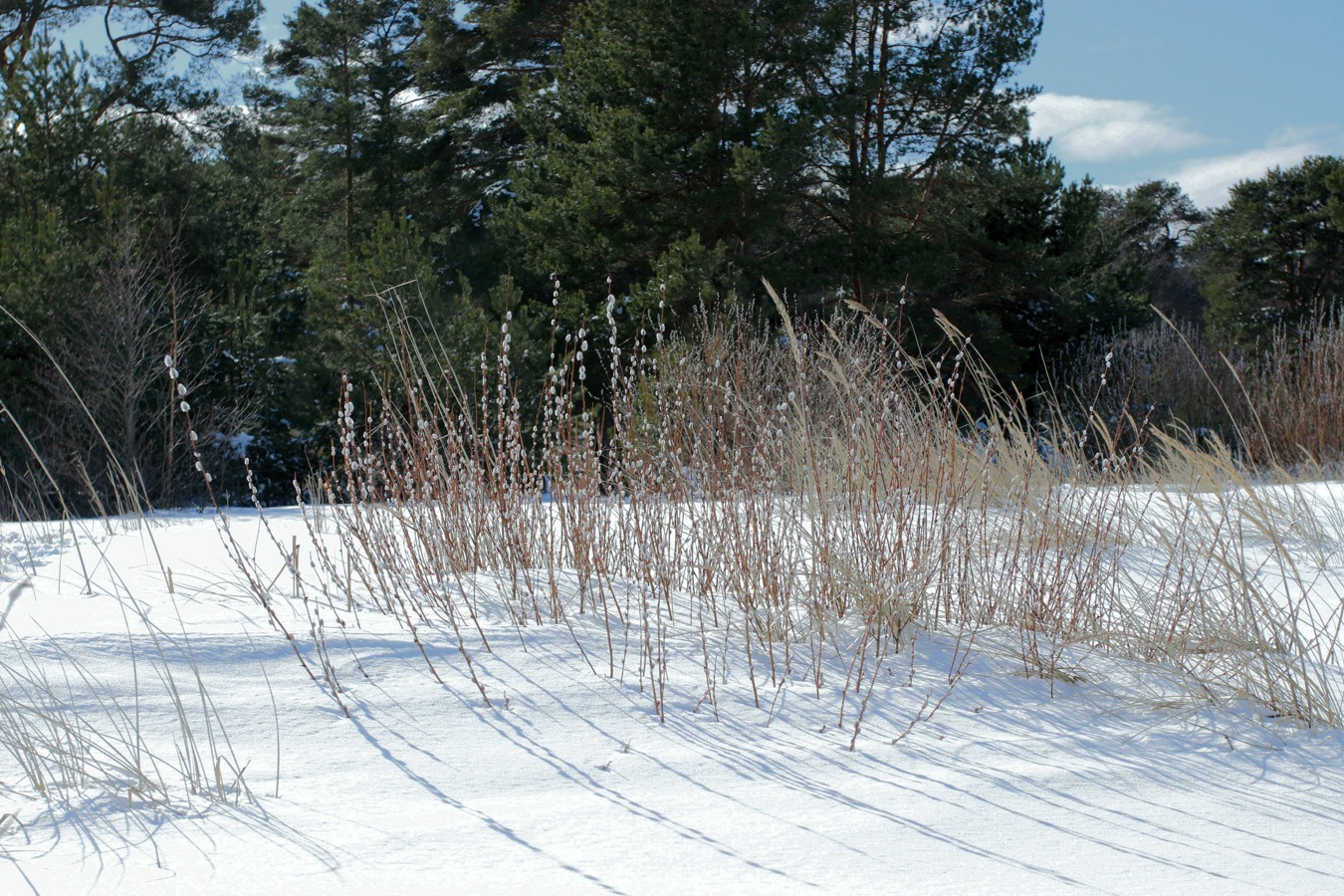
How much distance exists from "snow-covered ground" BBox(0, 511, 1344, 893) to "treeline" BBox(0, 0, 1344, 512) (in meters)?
6.70

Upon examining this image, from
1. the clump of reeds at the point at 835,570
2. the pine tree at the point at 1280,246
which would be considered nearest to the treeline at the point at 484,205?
the pine tree at the point at 1280,246

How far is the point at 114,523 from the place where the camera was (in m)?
5.62

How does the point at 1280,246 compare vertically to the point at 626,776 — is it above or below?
above

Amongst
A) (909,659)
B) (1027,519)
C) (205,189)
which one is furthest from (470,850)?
→ (205,189)

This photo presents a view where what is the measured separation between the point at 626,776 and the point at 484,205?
1838cm

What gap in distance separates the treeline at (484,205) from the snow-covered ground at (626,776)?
6.70 metres

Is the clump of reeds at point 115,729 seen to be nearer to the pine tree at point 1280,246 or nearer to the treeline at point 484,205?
the treeline at point 484,205

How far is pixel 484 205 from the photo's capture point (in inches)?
762

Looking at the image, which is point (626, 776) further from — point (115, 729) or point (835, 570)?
point (835, 570)

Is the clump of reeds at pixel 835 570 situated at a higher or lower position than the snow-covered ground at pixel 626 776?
higher

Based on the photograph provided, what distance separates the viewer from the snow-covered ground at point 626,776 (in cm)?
174

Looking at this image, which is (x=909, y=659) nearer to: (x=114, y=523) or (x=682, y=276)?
(x=114, y=523)

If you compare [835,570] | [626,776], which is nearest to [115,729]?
[626,776]

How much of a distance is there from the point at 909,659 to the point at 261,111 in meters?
22.7
